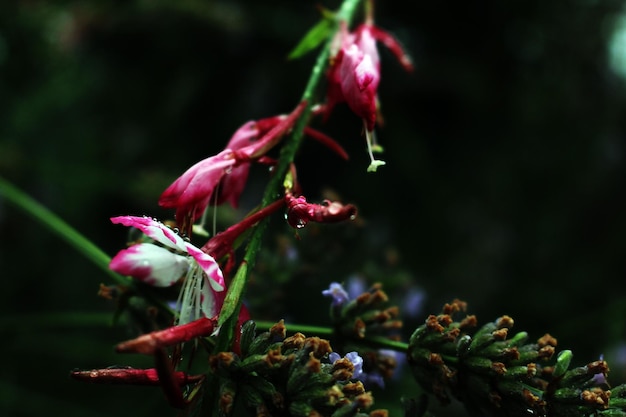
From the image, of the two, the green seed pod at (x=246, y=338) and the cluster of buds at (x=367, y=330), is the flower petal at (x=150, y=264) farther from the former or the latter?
the cluster of buds at (x=367, y=330)

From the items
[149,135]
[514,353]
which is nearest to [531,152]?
[149,135]

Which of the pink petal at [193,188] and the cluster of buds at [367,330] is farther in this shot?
the cluster of buds at [367,330]

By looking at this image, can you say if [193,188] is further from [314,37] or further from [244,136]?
[314,37]

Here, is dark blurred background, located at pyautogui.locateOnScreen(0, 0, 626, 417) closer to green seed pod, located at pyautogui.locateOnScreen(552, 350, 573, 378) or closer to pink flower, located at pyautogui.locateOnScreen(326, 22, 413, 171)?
pink flower, located at pyautogui.locateOnScreen(326, 22, 413, 171)

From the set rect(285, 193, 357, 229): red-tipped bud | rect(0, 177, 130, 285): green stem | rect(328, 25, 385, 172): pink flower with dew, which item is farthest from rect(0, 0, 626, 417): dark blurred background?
rect(285, 193, 357, 229): red-tipped bud

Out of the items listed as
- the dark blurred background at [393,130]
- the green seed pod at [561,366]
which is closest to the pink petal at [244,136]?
the green seed pod at [561,366]

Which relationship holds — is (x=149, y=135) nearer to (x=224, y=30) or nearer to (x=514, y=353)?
(x=224, y=30)

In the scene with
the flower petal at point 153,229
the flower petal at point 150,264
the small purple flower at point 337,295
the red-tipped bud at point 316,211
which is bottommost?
the flower petal at point 150,264
